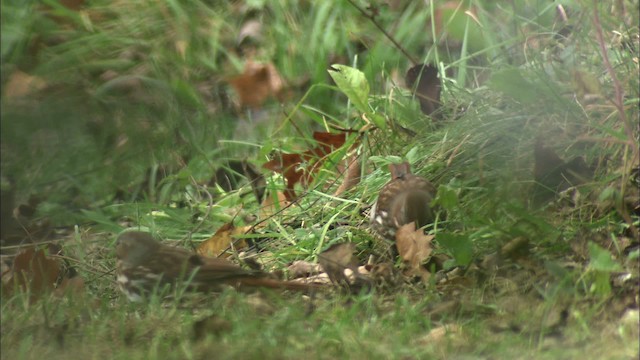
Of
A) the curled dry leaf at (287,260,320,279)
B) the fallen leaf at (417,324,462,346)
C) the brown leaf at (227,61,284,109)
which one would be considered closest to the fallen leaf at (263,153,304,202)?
the curled dry leaf at (287,260,320,279)

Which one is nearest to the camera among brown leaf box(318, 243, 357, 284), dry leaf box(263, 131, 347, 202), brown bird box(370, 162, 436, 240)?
brown leaf box(318, 243, 357, 284)

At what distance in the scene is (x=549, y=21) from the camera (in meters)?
4.22

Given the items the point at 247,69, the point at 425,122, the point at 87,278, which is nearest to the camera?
the point at 87,278

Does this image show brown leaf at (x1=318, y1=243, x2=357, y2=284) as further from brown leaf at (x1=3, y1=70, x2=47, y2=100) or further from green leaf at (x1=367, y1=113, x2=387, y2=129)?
brown leaf at (x1=3, y1=70, x2=47, y2=100)

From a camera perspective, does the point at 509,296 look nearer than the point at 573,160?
Yes

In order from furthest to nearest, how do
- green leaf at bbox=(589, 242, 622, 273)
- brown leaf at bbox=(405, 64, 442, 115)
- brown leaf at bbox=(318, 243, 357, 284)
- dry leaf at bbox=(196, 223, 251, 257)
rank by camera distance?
brown leaf at bbox=(405, 64, 442, 115) → dry leaf at bbox=(196, 223, 251, 257) → brown leaf at bbox=(318, 243, 357, 284) → green leaf at bbox=(589, 242, 622, 273)

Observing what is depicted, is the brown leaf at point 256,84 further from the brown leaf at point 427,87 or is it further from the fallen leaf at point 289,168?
the brown leaf at point 427,87

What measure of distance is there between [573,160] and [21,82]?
1.77 meters

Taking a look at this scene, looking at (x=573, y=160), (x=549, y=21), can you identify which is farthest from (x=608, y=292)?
(x=549, y=21)

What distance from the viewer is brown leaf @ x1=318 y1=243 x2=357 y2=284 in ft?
10.9

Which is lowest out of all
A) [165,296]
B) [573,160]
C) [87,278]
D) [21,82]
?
[87,278]

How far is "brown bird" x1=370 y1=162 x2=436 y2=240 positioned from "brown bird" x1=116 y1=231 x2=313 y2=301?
440 millimetres

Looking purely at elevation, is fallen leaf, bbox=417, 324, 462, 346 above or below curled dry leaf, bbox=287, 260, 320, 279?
above

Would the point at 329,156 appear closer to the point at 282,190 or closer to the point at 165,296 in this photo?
the point at 282,190
